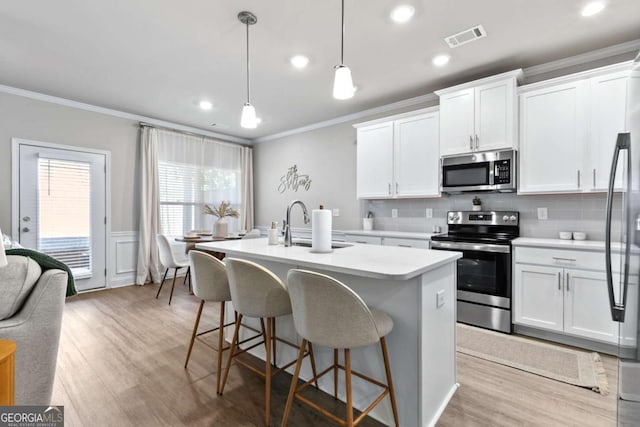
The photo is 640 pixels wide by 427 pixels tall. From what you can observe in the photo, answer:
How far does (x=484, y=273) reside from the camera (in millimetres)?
3031

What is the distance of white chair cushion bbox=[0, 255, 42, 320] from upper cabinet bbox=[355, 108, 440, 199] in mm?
3458

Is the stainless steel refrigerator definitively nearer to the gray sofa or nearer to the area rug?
the area rug

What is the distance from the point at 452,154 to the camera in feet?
11.3

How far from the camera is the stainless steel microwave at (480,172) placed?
3.09 metres

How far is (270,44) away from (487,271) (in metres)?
2.95

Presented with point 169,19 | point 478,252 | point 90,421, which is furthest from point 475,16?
point 90,421

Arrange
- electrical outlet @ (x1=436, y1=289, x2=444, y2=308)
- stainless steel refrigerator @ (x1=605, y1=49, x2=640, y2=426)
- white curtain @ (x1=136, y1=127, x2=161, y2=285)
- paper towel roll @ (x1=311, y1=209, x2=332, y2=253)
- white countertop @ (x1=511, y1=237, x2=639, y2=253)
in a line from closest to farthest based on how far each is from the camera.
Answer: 1. stainless steel refrigerator @ (x1=605, y1=49, x2=640, y2=426)
2. electrical outlet @ (x1=436, y1=289, x2=444, y2=308)
3. paper towel roll @ (x1=311, y1=209, x2=332, y2=253)
4. white countertop @ (x1=511, y1=237, x2=639, y2=253)
5. white curtain @ (x1=136, y1=127, x2=161, y2=285)

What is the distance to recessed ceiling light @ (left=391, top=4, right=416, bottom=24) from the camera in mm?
2275

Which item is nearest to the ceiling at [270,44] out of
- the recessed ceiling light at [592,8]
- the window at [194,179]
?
the recessed ceiling light at [592,8]

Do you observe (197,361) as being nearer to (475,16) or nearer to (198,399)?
(198,399)

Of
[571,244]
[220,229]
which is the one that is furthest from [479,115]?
[220,229]

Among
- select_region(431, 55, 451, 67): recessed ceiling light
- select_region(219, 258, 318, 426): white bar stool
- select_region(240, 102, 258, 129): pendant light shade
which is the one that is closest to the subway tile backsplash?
select_region(431, 55, 451, 67): recessed ceiling light

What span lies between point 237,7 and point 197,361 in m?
2.71

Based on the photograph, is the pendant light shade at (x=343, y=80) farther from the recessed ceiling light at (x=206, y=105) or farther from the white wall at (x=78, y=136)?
the white wall at (x=78, y=136)
